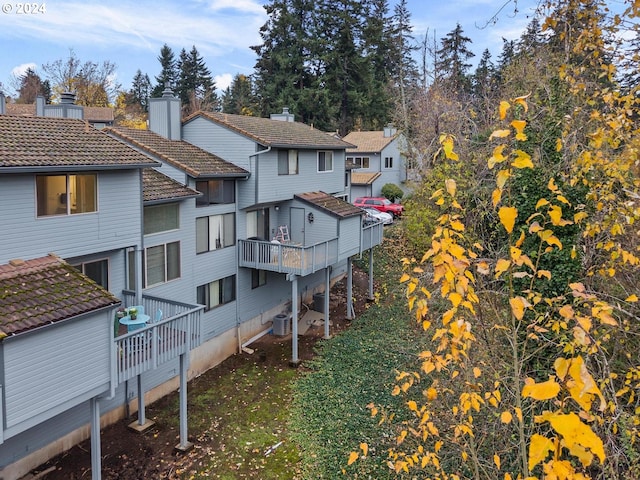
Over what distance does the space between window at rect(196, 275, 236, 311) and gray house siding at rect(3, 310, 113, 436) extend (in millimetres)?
7171

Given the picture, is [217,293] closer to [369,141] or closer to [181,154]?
[181,154]

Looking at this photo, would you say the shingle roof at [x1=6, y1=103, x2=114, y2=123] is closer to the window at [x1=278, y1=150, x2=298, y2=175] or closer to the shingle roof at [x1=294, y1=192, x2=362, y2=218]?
the window at [x1=278, y1=150, x2=298, y2=175]

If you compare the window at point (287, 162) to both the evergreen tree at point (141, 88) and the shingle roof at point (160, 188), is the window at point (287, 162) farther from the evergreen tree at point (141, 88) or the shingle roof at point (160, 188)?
the evergreen tree at point (141, 88)

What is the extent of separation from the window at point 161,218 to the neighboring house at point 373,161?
30083 mm

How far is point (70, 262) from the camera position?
470 inches

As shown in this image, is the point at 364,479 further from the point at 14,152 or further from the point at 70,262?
the point at 14,152

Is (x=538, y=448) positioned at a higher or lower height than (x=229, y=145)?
lower

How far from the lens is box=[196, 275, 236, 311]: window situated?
1758cm

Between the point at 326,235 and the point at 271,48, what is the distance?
34329 millimetres

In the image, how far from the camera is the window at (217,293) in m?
17.6

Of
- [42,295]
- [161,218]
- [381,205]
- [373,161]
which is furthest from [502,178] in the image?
[373,161]

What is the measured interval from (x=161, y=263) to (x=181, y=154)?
184 inches

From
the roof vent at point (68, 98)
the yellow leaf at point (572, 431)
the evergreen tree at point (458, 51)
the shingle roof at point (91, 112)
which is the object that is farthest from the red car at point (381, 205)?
the yellow leaf at point (572, 431)

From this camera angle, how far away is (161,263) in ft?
50.4
